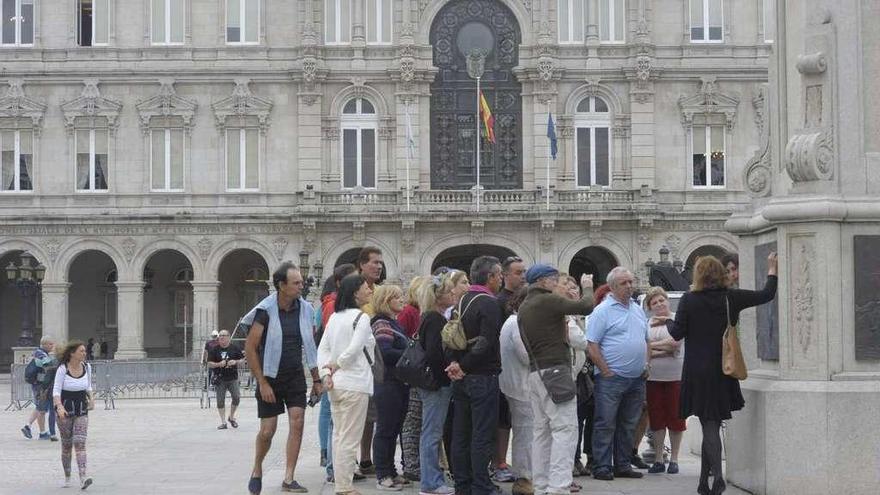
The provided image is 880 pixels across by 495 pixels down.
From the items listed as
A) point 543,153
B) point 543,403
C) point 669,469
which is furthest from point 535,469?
point 543,153

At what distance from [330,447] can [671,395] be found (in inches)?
150

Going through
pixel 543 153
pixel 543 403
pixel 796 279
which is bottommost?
pixel 543 403

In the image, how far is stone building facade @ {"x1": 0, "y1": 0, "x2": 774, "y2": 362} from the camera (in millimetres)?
47875

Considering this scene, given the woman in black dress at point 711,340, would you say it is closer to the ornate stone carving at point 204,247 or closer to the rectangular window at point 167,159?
the ornate stone carving at point 204,247

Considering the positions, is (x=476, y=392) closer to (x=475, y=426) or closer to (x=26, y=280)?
(x=475, y=426)

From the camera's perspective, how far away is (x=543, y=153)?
48.4 meters

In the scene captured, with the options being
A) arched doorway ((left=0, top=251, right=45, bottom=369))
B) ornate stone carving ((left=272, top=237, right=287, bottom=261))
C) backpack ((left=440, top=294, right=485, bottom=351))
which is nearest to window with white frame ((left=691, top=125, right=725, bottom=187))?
ornate stone carving ((left=272, top=237, right=287, bottom=261))

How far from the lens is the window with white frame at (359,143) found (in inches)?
1913

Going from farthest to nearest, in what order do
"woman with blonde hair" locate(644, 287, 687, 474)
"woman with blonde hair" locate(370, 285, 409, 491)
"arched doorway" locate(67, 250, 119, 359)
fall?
"arched doorway" locate(67, 250, 119, 359)
"woman with blonde hair" locate(644, 287, 687, 474)
"woman with blonde hair" locate(370, 285, 409, 491)

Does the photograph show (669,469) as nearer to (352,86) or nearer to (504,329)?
(504,329)

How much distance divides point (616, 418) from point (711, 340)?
2.56 m

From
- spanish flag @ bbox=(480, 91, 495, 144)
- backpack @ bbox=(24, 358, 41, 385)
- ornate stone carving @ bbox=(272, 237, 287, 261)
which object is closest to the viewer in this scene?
backpack @ bbox=(24, 358, 41, 385)

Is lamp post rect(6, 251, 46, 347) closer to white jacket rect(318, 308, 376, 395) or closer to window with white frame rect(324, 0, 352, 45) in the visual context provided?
window with white frame rect(324, 0, 352, 45)

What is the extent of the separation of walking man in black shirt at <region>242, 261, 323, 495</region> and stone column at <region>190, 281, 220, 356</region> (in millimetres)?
35034
